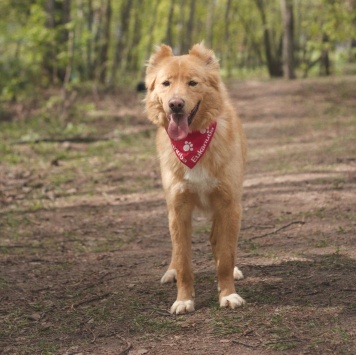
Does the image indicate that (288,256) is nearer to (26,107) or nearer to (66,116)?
(66,116)

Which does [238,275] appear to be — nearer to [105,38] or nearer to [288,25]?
[105,38]

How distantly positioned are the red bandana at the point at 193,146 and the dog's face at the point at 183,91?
0.05 meters

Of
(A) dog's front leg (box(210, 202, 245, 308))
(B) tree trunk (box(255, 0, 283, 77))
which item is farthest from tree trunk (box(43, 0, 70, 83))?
(B) tree trunk (box(255, 0, 283, 77))

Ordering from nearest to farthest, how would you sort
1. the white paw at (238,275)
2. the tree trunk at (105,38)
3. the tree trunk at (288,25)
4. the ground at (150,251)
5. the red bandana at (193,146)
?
the ground at (150,251)
the red bandana at (193,146)
the white paw at (238,275)
the tree trunk at (105,38)
the tree trunk at (288,25)

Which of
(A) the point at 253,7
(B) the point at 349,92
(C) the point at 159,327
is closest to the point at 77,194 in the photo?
(C) the point at 159,327

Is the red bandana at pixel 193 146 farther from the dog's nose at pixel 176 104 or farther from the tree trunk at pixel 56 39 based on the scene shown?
the tree trunk at pixel 56 39

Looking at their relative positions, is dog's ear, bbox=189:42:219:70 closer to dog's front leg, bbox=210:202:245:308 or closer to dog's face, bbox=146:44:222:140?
dog's face, bbox=146:44:222:140

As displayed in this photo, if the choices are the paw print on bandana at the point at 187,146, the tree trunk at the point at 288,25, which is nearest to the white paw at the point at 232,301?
the paw print on bandana at the point at 187,146

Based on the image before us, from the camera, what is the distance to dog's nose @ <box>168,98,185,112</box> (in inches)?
181

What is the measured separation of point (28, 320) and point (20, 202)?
13.8 feet

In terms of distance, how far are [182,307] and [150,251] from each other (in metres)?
1.91

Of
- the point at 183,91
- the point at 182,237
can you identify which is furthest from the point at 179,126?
the point at 182,237

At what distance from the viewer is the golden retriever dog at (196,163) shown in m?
4.79

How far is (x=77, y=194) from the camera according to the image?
9.33 m
